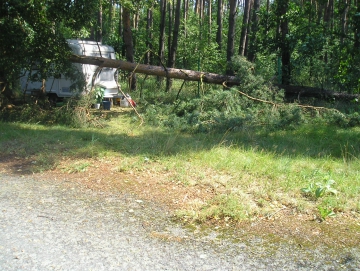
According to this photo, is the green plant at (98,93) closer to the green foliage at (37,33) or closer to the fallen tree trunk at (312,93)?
the green foliage at (37,33)

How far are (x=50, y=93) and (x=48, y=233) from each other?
11.0 metres

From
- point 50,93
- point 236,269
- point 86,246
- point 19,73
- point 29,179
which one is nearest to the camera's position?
point 236,269

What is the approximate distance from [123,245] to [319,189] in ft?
9.67

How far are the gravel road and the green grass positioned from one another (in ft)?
2.22

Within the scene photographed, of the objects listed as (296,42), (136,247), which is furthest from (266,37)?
(136,247)

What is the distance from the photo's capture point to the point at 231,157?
735 cm

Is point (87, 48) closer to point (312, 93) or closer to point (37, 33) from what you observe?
point (37, 33)

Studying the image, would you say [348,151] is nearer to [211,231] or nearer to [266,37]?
[211,231]

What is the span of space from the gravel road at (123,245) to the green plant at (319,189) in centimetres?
136

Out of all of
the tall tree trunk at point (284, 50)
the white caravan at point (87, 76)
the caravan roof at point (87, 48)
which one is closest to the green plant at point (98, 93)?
the white caravan at point (87, 76)

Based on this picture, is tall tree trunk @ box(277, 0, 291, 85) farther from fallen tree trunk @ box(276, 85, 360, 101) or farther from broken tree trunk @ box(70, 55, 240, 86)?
broken tree trunk @ box(70, 55, 240, 86)

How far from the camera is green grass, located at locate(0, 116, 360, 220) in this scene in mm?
5457

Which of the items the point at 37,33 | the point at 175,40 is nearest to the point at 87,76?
the point at 37,33

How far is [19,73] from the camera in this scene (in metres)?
11.2
